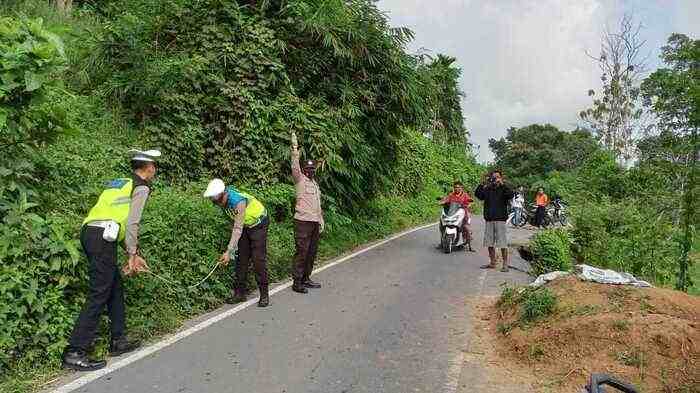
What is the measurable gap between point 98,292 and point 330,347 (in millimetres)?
2278

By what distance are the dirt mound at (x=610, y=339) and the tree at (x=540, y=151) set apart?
46.7 metres

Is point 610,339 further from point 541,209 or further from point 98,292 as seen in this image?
point 541,209

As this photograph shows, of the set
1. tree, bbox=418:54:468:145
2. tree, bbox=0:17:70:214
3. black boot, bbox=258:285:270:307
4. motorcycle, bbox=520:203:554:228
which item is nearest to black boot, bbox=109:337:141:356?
tree, bbox=0:17:70:214

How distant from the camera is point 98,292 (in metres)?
Result: 4.91

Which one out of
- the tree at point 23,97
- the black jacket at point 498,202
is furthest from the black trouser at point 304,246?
the black jacket at point 498,202

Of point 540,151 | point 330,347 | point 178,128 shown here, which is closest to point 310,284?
point 330,347

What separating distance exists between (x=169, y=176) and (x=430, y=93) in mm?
6742

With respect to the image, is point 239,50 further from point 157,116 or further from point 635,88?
point 635,88

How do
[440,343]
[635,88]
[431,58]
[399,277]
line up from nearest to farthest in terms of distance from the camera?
[440,343] < [399,277] < [431,58] < [635,88]

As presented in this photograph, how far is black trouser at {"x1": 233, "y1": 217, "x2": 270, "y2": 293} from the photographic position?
724 cm

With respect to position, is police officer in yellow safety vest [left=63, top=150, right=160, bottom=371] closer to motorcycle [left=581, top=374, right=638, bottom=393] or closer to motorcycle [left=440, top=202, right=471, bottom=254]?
motorcycle [left=581, top=374, right=638, bottom=393]

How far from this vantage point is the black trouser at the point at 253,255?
7238 mm

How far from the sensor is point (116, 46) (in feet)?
34.2

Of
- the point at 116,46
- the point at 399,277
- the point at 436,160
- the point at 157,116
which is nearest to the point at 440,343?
the point at 399,277
